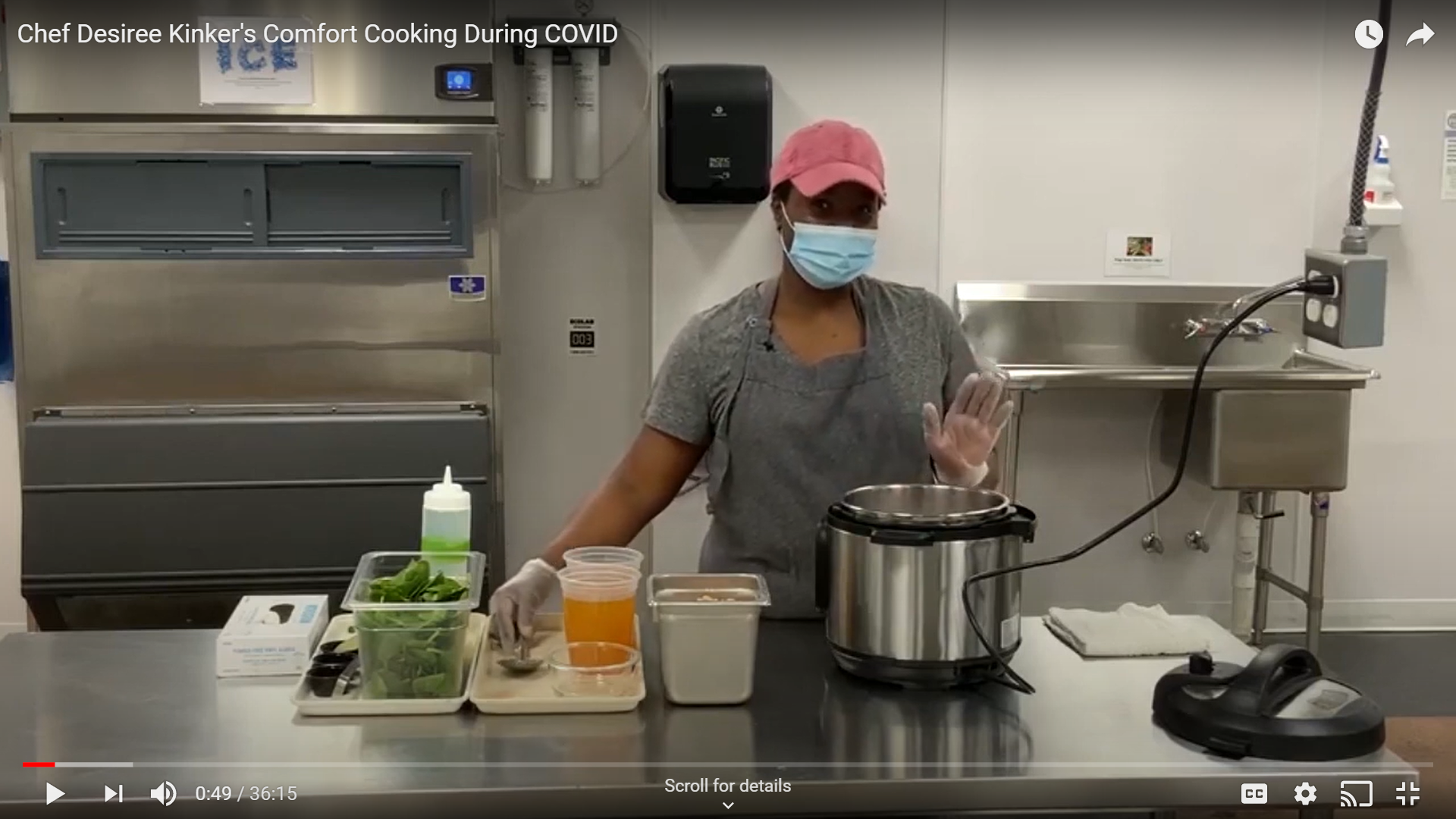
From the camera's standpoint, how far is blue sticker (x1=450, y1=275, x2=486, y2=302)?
3.14 m

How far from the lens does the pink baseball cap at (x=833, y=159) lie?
200 centimetres

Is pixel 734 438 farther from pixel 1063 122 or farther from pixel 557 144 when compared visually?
pixel 1063 122

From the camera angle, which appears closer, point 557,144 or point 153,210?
point 153,210

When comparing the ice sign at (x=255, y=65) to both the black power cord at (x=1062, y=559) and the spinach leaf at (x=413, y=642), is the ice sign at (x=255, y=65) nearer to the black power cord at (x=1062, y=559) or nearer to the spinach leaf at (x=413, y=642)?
the spinach leaf at (x=413, y=642)

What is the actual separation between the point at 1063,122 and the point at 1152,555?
1.19 metres

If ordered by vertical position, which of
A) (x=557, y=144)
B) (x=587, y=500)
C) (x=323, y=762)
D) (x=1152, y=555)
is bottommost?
(x=1152, y=555)

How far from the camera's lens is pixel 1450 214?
389 centimetres

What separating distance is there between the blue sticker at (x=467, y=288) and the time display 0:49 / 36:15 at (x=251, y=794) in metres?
1.88

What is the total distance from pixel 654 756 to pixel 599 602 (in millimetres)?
236

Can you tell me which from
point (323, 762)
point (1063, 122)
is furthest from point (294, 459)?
point (1063, 122)

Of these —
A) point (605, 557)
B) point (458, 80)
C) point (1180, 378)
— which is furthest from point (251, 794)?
point (1180, 378)

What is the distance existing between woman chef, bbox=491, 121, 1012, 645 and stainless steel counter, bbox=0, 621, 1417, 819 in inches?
17.1

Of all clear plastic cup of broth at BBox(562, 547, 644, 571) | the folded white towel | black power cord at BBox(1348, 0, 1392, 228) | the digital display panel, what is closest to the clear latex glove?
clear plastic cup of broth at BBox(562, 547, 644, 571)

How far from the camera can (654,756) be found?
143 centimetres
